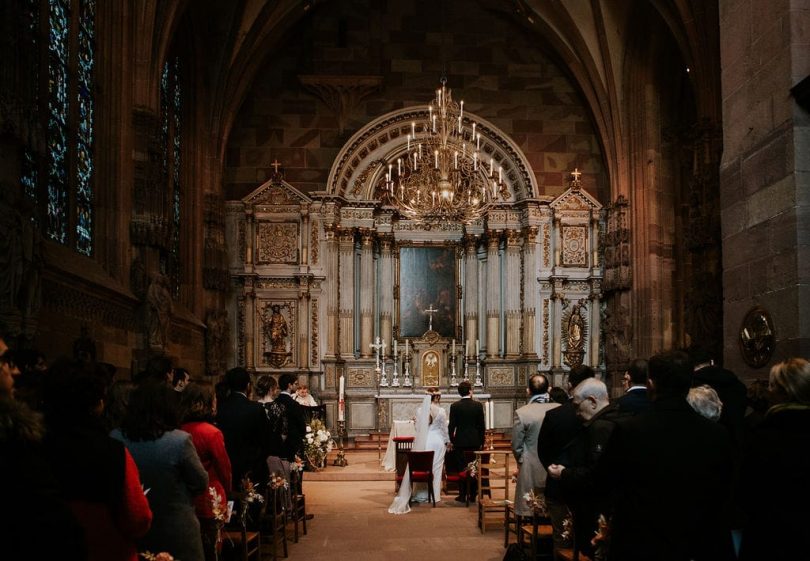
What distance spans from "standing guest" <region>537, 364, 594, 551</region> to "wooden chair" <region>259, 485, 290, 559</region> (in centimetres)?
264

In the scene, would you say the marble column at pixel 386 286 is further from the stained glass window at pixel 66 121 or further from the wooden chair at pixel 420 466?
the wooden chair at pixel 420 466

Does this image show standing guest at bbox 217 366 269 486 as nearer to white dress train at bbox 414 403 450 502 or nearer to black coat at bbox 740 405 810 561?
black coat at bbox 740 405 810 561

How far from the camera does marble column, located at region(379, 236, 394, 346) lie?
21344 mm

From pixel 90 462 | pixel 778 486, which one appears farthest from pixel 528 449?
pixel 90 462

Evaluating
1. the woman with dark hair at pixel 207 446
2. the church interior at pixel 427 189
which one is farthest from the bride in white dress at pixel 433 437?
the woman with dark hair at pixel 207 446

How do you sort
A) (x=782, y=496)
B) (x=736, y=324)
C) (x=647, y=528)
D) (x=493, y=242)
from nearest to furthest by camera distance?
(x=782, y=496)
(x=647, y=528)
(x=736, y=324)
(x=493, y=242)

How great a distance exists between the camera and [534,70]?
21.8 metres

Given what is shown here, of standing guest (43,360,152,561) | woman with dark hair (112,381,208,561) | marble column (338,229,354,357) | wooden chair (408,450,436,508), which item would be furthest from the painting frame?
standing guest (43,360,152,561)

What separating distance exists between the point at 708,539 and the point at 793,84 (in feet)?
15.0

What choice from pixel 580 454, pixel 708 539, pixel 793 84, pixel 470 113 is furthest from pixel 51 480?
pixel 470 113

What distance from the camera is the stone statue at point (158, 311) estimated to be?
557 inches

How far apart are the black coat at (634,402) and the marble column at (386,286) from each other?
15.9 m

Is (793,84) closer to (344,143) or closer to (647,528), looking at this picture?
(647,528)

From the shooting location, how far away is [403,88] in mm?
21469
